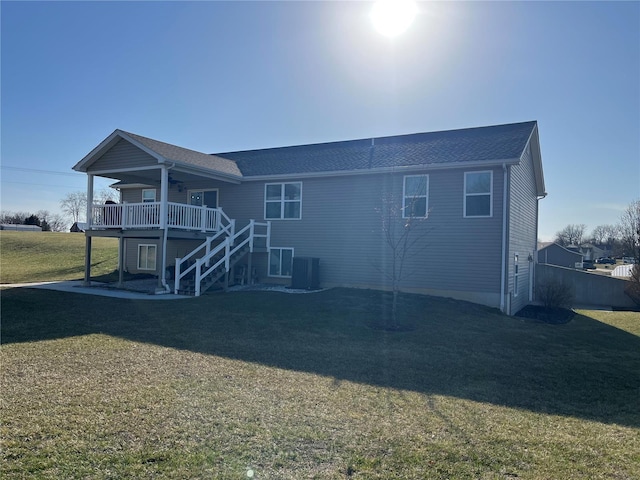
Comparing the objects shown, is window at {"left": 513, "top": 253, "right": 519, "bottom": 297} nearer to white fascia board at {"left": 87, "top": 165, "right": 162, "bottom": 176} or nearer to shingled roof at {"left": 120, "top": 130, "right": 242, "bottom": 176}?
shingled roof at {"left": 120, "top": 130, "right": 242, "bottom": 176}

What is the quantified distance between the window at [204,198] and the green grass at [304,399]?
8.58 meters

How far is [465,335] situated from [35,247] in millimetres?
28827

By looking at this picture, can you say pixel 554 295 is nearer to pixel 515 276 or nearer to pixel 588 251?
pixel 515 276

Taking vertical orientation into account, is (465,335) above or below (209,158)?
below

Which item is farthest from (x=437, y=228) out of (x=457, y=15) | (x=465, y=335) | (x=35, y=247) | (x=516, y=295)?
(x=35, y=247)

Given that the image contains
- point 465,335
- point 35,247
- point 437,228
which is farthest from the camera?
point 35,247

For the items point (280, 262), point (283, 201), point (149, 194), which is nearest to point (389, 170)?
point (283, 201)

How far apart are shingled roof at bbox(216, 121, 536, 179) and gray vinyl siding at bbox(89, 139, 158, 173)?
3.74 m

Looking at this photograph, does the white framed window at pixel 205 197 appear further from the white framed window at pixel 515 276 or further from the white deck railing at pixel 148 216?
the white framed window at pixel 515 276

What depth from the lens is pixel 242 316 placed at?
10.4 meters

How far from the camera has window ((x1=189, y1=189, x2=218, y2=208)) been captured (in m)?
18.2

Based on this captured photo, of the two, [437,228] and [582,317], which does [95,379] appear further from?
[582,317]

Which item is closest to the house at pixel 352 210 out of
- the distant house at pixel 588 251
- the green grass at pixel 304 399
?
the green grass at pixel 304 399

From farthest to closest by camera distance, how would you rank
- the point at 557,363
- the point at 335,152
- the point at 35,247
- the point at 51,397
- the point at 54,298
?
the point at 35,247
the point at 335,152
the point at 54,298
the point at 557,363
the point at 51,397
